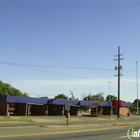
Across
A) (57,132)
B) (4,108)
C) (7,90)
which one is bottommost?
(57,132)

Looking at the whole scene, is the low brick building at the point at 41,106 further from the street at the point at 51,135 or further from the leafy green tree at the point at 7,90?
the leafy green tree at the point at 7,90

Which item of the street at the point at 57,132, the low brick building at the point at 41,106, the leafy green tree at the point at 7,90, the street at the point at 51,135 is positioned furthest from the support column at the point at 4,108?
the leafy green tree at the point at 7,90

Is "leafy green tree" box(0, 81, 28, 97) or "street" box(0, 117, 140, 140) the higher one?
"leafy green tree" box(0, 81, 28, 97)

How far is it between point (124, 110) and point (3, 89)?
47943 mm

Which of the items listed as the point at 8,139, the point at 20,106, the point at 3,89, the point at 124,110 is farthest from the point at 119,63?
the point at 3,89

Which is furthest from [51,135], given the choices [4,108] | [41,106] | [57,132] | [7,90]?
[7,90]

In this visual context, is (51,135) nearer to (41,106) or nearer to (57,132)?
(57,132)

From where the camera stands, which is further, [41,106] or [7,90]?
[7,90]

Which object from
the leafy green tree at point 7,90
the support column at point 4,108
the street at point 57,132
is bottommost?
the street at point 57,132

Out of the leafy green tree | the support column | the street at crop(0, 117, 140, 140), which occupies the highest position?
the leafy green tree

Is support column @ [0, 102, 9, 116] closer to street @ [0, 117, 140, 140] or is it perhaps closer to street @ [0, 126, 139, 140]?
street @ [0, 117, 140, 140]

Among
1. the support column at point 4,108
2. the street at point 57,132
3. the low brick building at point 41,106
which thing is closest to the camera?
the street at point 57,132

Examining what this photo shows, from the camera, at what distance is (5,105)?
54.3m

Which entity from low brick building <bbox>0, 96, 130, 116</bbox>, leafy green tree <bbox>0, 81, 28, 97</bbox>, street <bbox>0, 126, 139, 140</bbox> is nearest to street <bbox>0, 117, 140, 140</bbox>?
street <bbox>0, 126, 139, 140</bbox>
